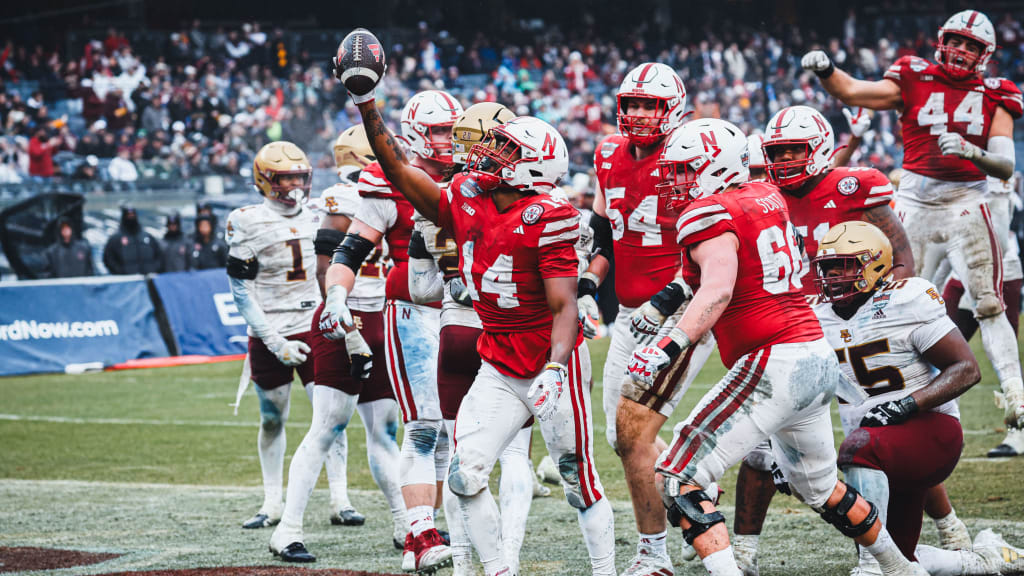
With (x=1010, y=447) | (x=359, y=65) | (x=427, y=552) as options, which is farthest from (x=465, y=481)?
(x=1010, y=447)

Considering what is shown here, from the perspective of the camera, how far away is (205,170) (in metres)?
21.4

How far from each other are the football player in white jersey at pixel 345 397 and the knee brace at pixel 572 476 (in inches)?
63.2

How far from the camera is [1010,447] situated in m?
8.08

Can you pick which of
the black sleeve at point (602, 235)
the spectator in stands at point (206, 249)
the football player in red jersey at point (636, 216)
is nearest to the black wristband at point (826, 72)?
the football player in red jersey at point (636, 216)

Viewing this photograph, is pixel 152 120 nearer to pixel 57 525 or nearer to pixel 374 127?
pixel 57 525

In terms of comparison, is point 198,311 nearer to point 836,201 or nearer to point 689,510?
point 836,201

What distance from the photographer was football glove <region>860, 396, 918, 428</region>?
4.82 metres

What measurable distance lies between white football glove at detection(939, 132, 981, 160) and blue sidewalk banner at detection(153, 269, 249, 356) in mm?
11191

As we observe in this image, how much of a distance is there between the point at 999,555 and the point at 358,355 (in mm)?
3186

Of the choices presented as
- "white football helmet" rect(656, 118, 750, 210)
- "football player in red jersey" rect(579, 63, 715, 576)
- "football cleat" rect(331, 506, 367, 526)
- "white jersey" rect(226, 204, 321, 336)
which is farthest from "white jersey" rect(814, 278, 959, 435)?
"white jersey" rect(226, 204, 321, 336)

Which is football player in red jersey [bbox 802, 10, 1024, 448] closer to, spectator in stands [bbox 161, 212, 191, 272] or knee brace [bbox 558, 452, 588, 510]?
knee brace [bbox 558, 452, 588, 510]

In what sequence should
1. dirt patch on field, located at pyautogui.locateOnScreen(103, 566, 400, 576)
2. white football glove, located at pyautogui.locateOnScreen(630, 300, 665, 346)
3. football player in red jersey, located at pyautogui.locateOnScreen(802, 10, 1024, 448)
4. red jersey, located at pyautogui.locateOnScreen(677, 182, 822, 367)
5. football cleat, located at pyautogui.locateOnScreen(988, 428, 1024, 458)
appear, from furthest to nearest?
1. football cleat, located at pyautogui.locateOnScreen(988, 428, 1024, 458)
2. football player in red jersey, located at pyautogui.locateOnScreen(802, 10, 1024, 448)
3. dirt patch on field, located at pyautogui.locateOnScreen(103, 566, 400, 576)
4. white football glove, located at pyautogui.locateOnScreen(630, 300, 665, 346)
5. red jersey, located at pyautogui.locateOnScreen(677, 182, 822, 367)

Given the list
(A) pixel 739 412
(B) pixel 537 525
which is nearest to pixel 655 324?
(A) pixel 739 412

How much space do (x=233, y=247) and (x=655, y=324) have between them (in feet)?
10.8
